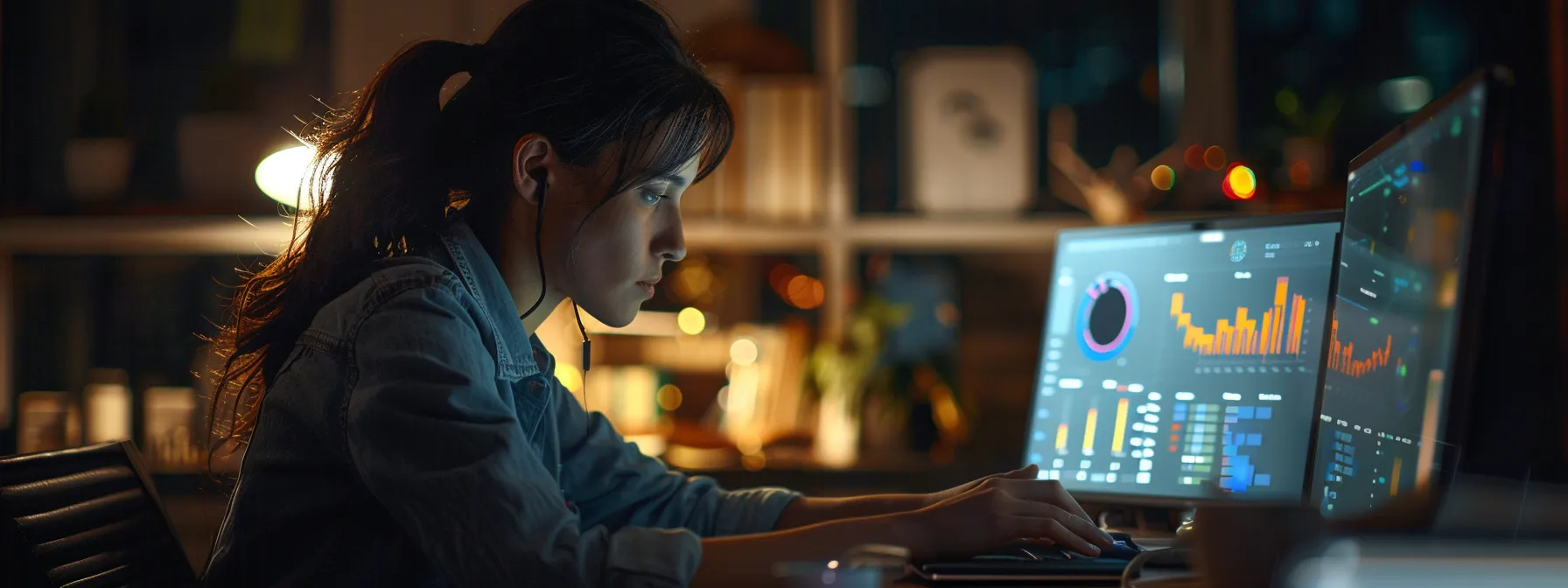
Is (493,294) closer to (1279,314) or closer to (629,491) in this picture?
(629,491)

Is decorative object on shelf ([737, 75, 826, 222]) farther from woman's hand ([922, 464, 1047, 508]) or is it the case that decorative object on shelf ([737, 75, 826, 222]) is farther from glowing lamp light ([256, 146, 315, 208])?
woman's hand ([922, 464, 1047, 508])

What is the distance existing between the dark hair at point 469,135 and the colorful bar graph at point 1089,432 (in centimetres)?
53

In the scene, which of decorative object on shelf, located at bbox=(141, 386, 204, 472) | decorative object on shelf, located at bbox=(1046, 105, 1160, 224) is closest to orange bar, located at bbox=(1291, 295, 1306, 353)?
decorative object on shelf, located at bbox=(1046, 105, 1160, 224)

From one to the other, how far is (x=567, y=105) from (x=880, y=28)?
174 centimetres

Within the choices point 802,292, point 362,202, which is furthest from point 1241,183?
point 362,202

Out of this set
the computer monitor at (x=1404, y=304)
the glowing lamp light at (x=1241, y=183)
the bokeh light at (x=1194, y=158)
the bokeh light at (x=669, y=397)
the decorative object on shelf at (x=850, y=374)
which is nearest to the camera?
the computer monitor at (x=1404, y=304)

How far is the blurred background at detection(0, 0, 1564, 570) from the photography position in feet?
8.05

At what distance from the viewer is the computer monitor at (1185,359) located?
1143mm

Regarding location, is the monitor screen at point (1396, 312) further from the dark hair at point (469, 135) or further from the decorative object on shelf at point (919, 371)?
the decorative object on shelf at point (919, 371)

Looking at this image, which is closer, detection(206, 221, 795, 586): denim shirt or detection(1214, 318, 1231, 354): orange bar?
detection(206, 221, 795, 586): denim shirt

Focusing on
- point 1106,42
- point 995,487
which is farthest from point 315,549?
point 1106,42

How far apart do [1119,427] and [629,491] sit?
1.72 ft

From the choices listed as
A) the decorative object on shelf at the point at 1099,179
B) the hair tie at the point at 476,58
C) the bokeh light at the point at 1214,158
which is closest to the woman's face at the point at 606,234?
the hair tie at the point at 476,58

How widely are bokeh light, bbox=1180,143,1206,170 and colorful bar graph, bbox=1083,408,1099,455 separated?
53.7 inches
